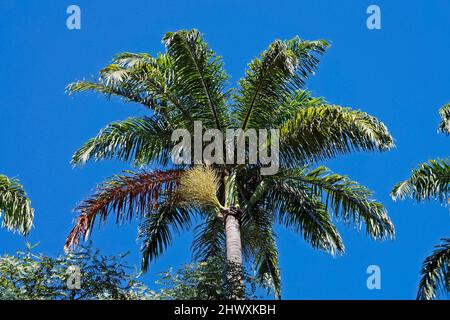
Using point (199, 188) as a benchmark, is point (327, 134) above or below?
above

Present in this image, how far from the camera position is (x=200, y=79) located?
19016 mm

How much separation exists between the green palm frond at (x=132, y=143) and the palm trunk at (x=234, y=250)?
2.43m

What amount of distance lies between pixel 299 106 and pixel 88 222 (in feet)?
18.4

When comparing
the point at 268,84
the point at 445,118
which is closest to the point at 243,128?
the point at 268,84

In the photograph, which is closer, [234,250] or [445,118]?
[234,250]

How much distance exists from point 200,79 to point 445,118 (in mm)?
5423

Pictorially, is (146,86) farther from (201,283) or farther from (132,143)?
(201,283)

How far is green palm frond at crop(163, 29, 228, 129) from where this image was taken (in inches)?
744

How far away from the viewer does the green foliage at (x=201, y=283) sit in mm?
14938

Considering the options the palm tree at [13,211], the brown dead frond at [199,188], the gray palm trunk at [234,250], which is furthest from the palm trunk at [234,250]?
the palm tree at [13,211]

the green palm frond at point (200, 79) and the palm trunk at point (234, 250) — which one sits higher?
the green palm frond at point (200, 79)

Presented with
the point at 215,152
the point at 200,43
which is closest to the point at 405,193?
the point at 215,152

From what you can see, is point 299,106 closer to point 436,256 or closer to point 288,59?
point 288,59

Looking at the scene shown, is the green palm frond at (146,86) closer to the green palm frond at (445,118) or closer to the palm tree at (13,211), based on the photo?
the palm tree at (13,211)
